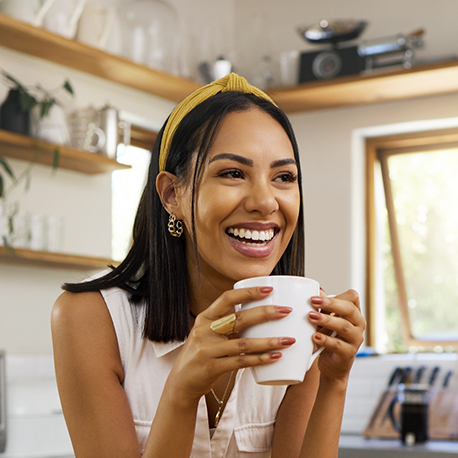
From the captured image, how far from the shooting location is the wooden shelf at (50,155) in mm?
3049

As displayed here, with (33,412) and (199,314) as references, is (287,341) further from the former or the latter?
(33,412)

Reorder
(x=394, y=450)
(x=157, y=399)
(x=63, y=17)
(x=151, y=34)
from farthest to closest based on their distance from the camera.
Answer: (x=151, y=34)
(x=63, y=17)
(x=394, y=450)
(x=157, y=399)

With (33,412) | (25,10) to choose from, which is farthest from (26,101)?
(33,412)

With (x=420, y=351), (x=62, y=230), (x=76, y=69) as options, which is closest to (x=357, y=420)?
(x=420, y=351)

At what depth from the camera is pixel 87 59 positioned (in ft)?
11.2

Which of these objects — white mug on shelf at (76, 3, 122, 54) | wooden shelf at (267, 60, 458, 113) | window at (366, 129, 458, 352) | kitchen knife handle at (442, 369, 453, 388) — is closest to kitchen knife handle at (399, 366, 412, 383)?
kitchen knife handle at (442, 369, 453, 388)

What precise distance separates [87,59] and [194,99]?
2335 mm

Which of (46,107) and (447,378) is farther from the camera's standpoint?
(46,107)

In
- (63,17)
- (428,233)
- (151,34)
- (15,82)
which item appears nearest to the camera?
(15,82)

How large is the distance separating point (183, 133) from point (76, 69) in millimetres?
2514

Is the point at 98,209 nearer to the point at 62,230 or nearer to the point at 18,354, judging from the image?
the point at 62,230

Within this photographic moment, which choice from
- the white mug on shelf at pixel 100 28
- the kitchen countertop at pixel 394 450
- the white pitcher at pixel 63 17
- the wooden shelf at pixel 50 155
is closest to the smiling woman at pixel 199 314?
the kitchen countertop at pixel 394 450

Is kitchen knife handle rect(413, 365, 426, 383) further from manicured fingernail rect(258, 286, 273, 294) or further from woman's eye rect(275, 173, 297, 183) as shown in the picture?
manicured fingernail rect(258, 286, 273, 294)

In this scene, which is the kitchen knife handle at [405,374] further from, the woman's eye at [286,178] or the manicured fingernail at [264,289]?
the manicured fingernail at [264,289]
